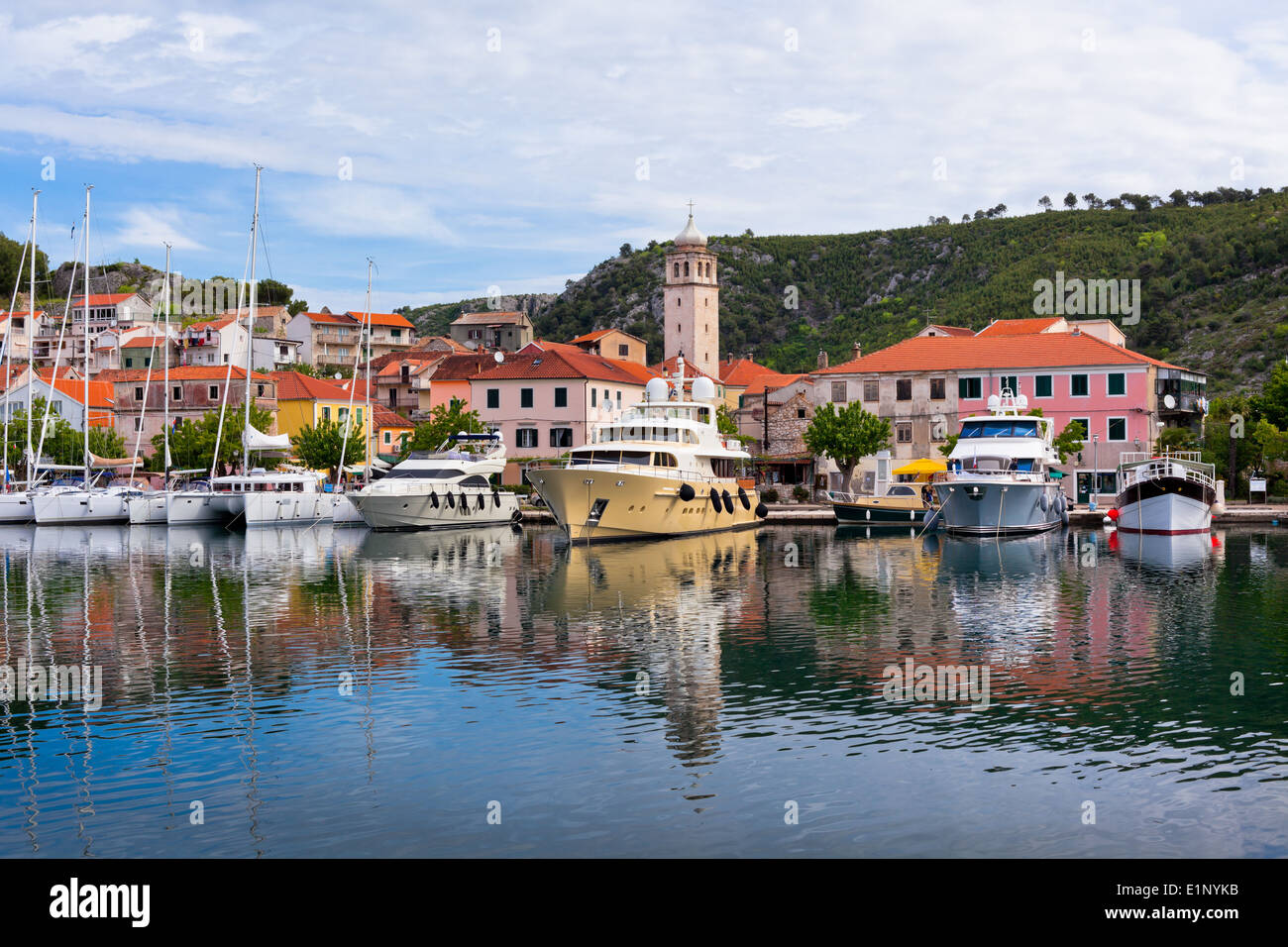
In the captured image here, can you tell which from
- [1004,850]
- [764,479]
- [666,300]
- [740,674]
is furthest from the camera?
[666,300]

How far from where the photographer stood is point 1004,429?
58.4 meters

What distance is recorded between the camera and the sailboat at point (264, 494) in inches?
2554

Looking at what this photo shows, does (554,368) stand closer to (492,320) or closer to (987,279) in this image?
(492,320)

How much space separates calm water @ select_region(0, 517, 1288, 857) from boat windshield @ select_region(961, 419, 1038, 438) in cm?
2300

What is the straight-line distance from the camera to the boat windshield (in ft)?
191

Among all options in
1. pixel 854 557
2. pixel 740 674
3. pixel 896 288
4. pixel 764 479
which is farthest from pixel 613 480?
pixel 896 288

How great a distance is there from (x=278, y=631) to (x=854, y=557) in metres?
24.6

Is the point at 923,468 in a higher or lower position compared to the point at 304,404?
lower

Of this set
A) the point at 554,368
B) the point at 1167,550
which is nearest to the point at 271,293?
the point at 554,368

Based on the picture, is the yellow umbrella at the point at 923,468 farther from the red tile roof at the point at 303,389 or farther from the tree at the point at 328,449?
the red tile roof at the point at 303,389

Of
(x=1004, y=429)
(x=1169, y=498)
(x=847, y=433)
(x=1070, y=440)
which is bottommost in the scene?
(x=1169, y=498)

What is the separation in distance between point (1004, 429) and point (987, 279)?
81.2 metres
